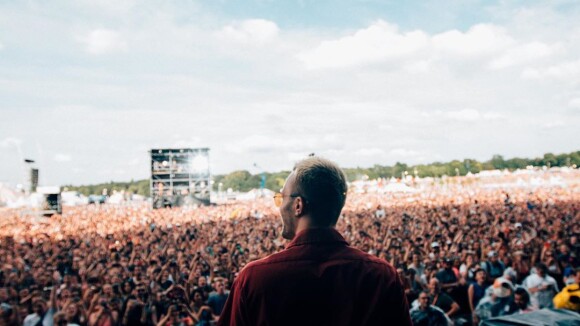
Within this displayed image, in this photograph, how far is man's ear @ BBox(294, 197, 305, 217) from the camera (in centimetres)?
150

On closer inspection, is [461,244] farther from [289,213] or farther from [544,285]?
[289,213]

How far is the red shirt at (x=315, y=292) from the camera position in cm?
131

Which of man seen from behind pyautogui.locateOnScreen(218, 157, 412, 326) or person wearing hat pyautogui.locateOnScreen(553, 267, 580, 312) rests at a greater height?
man seen from behind pyautogui.locateOnScreen(218, 157, 412, 326)

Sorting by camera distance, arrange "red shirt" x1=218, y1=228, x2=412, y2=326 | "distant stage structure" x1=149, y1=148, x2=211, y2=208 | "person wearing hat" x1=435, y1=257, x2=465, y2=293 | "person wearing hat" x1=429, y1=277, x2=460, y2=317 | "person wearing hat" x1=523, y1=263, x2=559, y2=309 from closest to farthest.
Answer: "red shirt" x1=218, y1=228, x2=412, y2=326, "person wearing hat" x1=429, y1=277, x2=460, y2=317, "person wearing hat" x1=523, y1=263, x2=559, y2=309, "person wearing hat" x1=435, y1=257, x2=465, y2=293, "distant stage structure" x1=149, y1=148, x2=211, y2=208

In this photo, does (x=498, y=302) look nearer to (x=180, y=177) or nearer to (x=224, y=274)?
(x=224, y=274)

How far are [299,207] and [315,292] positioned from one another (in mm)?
288

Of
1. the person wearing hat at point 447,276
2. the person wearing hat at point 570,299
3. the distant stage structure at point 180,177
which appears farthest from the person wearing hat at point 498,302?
the distant stage structure at point 180,177

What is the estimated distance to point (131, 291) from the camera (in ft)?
22.2

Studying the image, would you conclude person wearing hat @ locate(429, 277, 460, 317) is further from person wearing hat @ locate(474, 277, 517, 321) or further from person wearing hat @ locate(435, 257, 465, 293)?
person wearing hat @ locate(435, 257, 465, 293)

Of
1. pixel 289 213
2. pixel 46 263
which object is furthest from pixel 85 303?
pixel 289 213

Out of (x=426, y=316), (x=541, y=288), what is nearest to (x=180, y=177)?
(x=541, y=288)

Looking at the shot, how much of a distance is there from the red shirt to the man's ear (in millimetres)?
127

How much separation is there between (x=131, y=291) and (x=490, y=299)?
481 centimetres

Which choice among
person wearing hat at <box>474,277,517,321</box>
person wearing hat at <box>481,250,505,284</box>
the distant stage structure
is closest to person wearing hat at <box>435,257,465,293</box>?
person wearing hat at <box>481,250,505,284</box>
